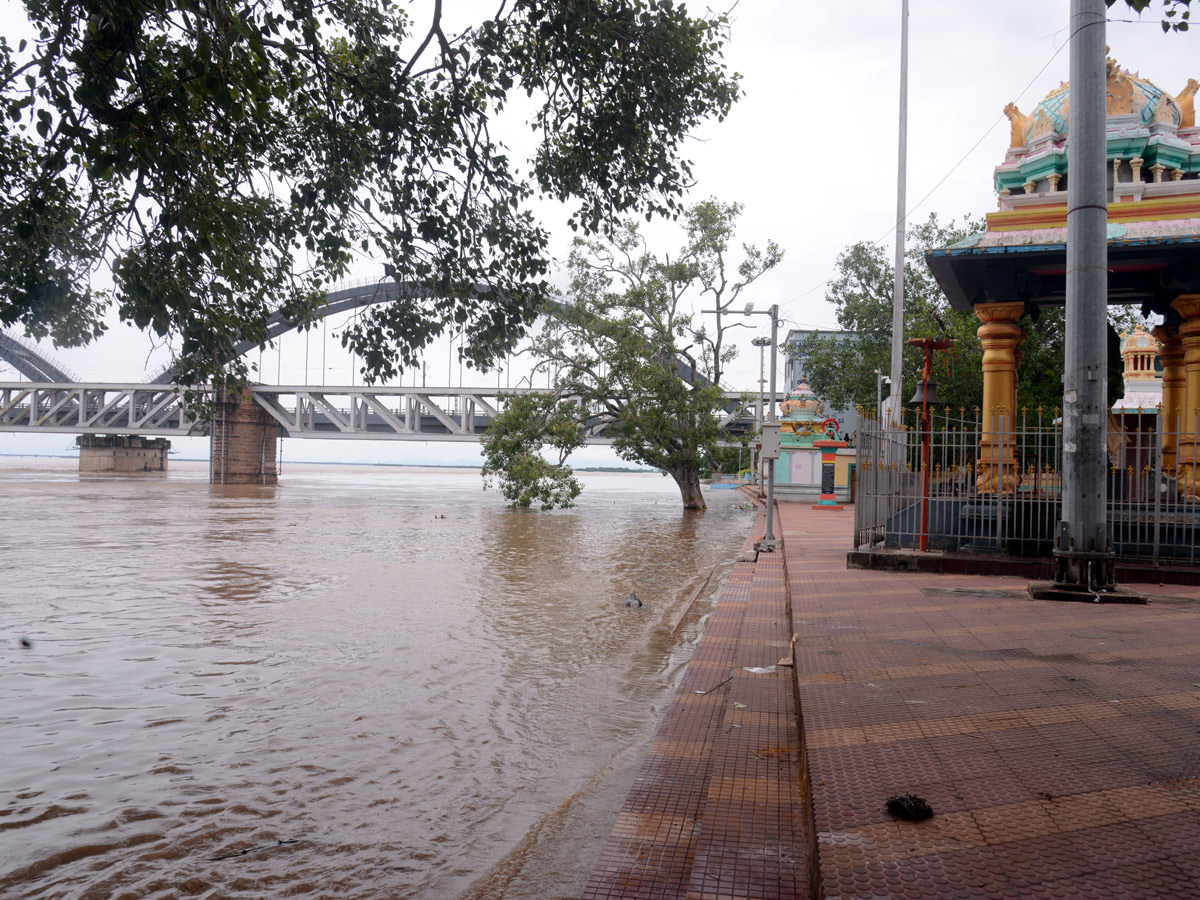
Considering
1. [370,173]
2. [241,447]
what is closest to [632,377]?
[370,173]

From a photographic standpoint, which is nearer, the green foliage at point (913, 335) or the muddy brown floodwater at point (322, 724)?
the muddy brown floodwater at point (322, 724)

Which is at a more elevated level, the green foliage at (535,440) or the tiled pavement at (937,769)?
the green foliage at (535,440)

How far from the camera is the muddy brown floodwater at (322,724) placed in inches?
131

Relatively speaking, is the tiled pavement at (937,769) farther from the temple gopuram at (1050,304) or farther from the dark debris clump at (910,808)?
the temple gopuram at (1050,304)

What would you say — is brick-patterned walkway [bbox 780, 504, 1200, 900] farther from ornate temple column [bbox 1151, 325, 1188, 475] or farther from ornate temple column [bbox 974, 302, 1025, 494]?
ornate temple column [bbox 1151, 325, 1188, 475]

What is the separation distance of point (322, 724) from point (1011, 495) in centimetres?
837

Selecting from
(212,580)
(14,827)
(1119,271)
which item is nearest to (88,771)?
(14,827)

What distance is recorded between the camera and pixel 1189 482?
32.7ft

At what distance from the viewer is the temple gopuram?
9797 mm

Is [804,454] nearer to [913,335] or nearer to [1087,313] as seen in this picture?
[913,335]

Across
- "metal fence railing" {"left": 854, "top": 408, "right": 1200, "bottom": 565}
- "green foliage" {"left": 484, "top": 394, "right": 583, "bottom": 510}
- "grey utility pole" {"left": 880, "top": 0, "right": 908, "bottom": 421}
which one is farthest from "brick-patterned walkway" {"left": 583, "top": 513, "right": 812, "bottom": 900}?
"green foliage" {"left": 484, "top": 394, "right": 583, "bottom": 510}

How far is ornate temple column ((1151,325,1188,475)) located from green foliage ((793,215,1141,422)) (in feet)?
39.0

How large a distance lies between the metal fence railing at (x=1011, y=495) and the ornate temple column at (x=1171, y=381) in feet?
Answer: 0.22

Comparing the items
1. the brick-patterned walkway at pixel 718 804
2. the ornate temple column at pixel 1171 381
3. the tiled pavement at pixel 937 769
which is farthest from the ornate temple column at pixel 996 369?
the brick-patterned walkway at pixel 718 804
